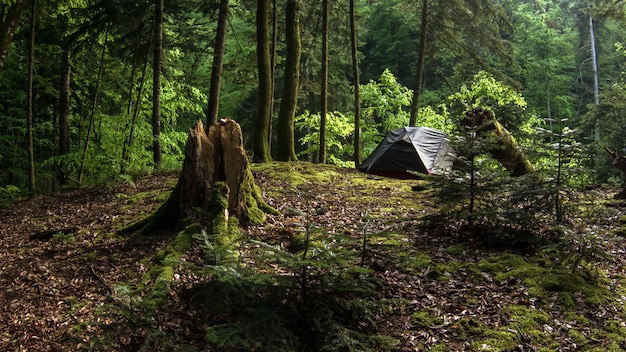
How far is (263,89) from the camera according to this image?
11609 mm

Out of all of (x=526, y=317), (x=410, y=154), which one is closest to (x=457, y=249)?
(x=526, y=317)

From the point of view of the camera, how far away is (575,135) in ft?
19.0

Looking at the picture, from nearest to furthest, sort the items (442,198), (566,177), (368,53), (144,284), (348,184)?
(144,284) < (566,177) < (442,198) < (348,184) < (368,53)

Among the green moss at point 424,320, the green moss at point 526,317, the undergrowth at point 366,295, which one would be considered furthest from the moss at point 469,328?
the green moss at point 526,317

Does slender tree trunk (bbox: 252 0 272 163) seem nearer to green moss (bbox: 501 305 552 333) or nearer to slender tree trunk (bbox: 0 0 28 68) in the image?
slender tree trunk (bbox: 0 0 28 68)

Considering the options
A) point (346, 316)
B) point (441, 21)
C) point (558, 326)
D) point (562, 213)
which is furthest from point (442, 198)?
point (441, 21)

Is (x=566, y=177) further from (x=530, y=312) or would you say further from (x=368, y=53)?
(x=368, y=53)

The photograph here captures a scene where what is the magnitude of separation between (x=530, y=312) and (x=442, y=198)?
205 centimetres

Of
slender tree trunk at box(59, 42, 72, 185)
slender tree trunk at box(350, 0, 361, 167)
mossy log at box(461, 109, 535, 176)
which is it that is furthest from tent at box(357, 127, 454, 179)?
slender tree trunk at box(59, 42, 72, 185)

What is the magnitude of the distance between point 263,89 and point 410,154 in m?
4.48

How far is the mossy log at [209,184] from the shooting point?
5.93 metres

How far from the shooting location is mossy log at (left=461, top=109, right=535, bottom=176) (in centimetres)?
680

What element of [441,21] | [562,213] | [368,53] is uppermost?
[368,53]

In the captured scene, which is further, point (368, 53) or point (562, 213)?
point (368, 53)
